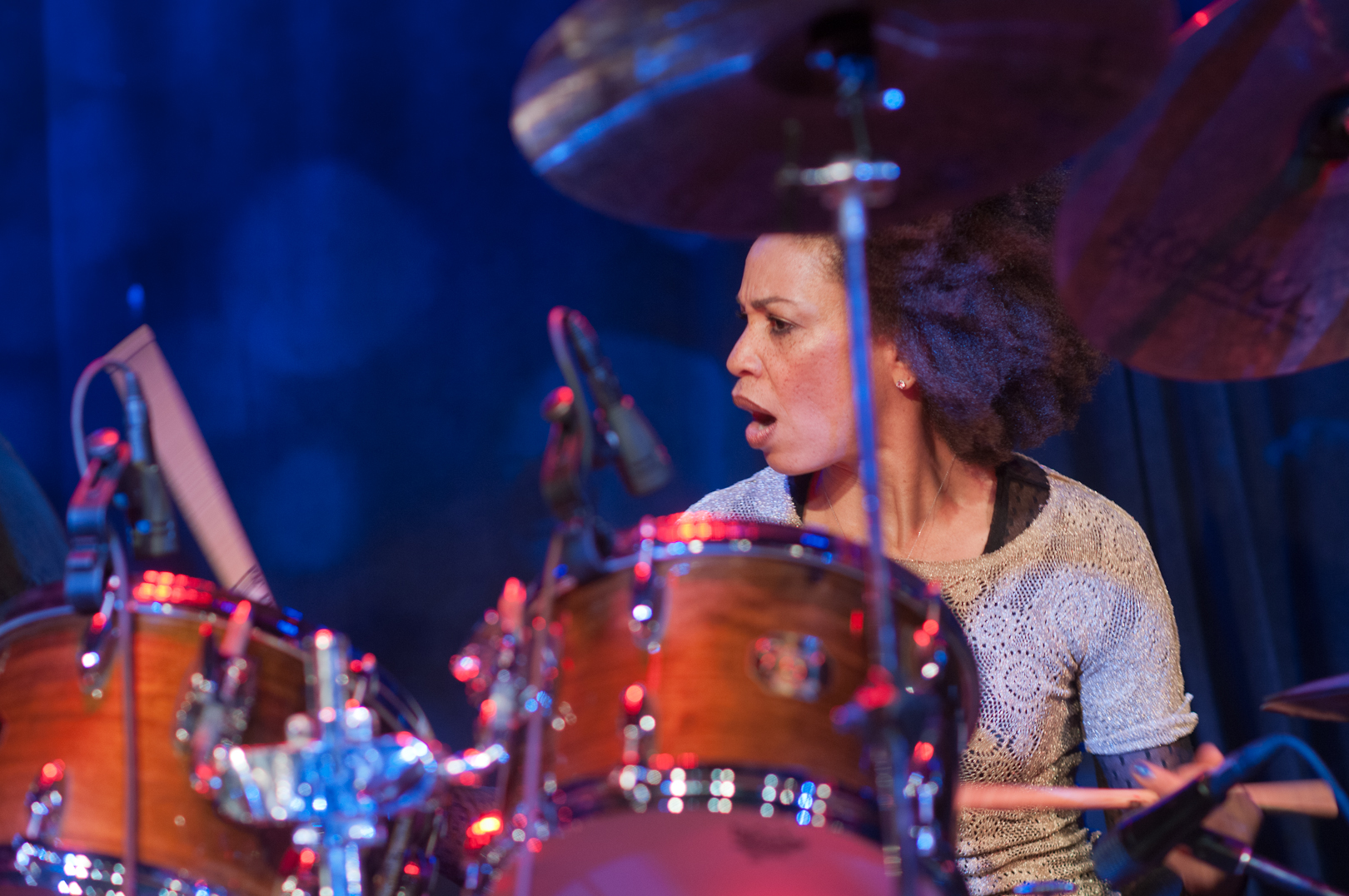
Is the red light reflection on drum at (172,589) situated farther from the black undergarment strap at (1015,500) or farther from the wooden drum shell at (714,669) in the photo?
the black undergarment strap at (1015,500)

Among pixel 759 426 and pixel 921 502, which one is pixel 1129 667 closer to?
pixel 921 502

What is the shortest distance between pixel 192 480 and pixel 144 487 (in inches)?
41.2

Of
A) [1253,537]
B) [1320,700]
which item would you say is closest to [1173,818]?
[1320,700]

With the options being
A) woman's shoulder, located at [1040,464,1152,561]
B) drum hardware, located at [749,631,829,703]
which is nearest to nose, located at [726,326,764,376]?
woman's shoulder, located at [1040,464,1152,561]

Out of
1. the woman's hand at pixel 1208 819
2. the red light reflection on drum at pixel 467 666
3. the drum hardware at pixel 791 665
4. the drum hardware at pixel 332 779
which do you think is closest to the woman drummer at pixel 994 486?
the woman's hand at pixel 1208 819

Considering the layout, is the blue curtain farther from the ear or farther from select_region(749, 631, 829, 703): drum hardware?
select_region(749, 631, 829, 703): drum hardware

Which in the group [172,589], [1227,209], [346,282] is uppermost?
[346,282]

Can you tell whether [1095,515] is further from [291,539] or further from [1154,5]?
[291,539]

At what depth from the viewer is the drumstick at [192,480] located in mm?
1840

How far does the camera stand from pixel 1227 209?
1.18 m

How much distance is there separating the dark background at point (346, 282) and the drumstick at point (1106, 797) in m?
1.21

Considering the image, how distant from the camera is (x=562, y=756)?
1.02 meters

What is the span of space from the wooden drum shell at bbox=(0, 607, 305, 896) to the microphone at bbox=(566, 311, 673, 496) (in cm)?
41

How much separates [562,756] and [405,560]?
1718 millimetres
